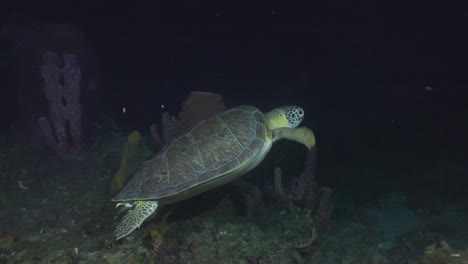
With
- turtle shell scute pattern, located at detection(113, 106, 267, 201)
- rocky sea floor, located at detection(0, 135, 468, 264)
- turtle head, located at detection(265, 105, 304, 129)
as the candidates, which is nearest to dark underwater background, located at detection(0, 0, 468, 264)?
rocky sea floor, located at detection(0, 135, 468, 264)

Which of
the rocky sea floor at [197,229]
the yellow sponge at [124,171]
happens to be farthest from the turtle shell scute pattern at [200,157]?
the yellow sponge at [124,171]

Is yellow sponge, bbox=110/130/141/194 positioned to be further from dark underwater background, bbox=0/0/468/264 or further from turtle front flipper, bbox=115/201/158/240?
turtle front flipper, bbox=115/201/158/240

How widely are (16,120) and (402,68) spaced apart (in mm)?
11071

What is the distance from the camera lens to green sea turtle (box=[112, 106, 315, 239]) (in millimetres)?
3789

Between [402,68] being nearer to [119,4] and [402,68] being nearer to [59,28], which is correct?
[59,28]

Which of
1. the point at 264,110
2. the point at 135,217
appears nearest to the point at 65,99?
the point at 135,217

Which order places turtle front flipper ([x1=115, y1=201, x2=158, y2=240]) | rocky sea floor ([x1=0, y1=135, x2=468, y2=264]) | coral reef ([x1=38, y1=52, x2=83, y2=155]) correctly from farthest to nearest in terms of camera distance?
coral reef ([x1=38, y1=52, x2=83, y2=155]) → turtle front flipper ([x1=115, y1=201, x2=158, y2=240]) → rocky sea floor ([x1=0, y1=135, x2=468, y2=264])

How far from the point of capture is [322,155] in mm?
8453

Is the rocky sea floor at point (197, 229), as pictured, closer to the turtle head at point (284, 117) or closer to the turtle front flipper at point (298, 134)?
the turtle front flipper at point (298, 134)

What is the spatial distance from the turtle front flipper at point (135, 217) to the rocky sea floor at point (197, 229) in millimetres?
101

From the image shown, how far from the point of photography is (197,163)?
13.3 ft

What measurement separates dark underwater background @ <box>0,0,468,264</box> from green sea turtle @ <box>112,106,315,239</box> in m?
0.33

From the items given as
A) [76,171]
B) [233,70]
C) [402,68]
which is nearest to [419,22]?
[402,68]

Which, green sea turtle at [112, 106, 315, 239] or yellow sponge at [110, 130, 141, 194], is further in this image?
yellow sponge at [110, 130, 141, 194]
